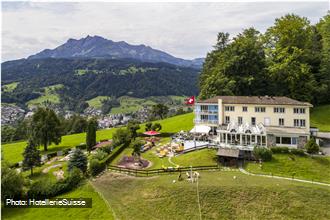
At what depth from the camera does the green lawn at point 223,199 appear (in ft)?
79.2

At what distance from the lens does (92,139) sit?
51.0 m

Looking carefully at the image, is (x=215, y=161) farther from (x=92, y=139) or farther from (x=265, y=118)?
(x=92, y=139)

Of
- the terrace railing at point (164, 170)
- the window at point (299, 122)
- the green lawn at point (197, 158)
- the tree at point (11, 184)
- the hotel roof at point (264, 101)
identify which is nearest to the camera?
the tree at point (11, 184)

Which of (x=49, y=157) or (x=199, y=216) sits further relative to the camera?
(x=49, y=157)

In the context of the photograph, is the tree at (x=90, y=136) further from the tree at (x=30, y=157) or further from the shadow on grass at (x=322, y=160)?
the shadow on grass at (x=322, y=160)

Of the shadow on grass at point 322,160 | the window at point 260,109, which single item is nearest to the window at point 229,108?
the window at point 260,109

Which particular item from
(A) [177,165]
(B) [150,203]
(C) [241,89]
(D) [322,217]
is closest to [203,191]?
(B) [150,203]

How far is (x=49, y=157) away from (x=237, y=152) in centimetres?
3934

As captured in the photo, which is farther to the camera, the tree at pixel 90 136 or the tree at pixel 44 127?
the tree at pixel 44 127

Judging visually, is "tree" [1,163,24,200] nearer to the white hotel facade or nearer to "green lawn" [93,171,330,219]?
"green lawn" [93,171,330,219]

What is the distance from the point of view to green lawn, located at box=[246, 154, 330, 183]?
30906mm

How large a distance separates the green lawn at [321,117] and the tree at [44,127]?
5581 cm

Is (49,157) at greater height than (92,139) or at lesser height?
lesser

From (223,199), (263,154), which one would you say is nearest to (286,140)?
(263,154)
